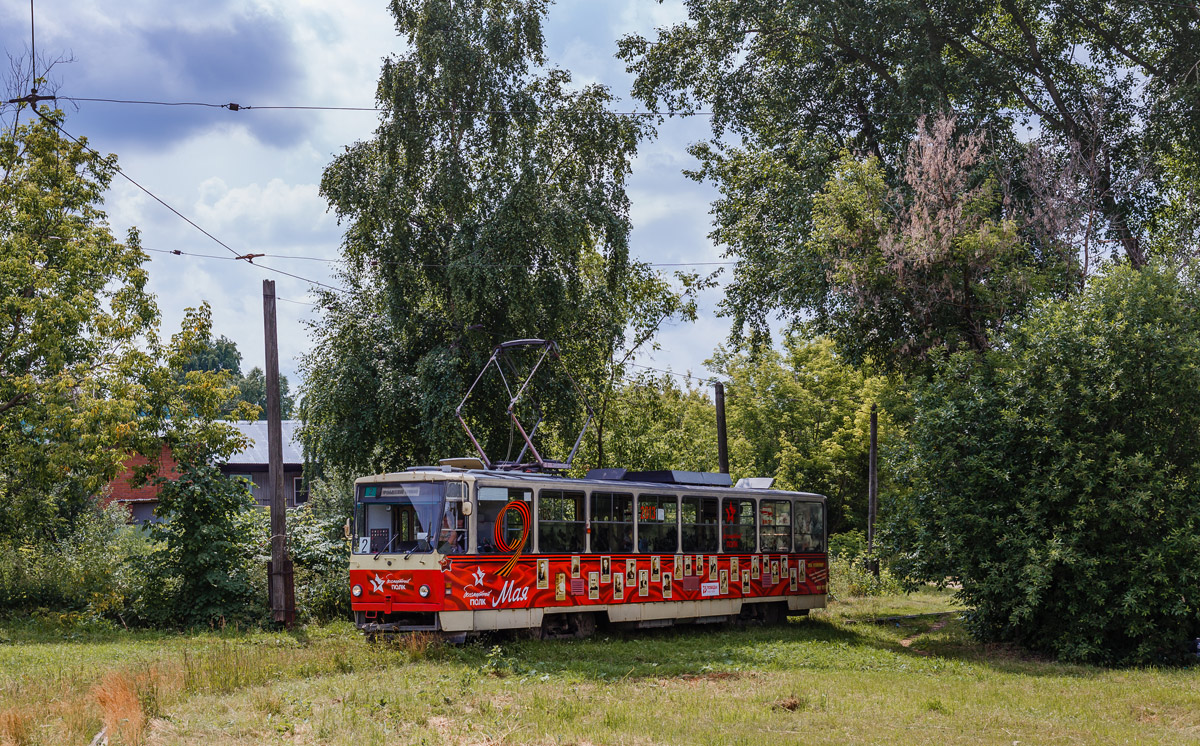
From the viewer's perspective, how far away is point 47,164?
2498cm

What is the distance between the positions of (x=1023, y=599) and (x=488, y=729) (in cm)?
1122

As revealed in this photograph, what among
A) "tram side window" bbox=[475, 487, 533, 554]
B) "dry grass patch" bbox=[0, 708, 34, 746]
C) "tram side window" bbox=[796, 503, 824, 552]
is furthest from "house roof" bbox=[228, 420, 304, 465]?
"dry grass patch" bbox=[0, 708, 34, 746]

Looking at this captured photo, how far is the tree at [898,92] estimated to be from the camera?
81.1 ft

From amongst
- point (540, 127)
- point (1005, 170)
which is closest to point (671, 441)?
point (540, 127)

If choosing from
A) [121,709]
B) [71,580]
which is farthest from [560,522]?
[71,580]

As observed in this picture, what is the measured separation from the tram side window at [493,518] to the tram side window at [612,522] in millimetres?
1936

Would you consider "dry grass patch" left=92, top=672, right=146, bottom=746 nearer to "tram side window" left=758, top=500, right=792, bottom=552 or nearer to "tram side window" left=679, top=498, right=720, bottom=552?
"tram side window" left=679, top=498, right=720, bottom=552

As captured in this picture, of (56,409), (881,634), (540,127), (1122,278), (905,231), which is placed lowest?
(881,634)

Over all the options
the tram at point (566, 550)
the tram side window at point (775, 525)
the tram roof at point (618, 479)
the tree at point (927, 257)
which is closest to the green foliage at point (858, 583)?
the tram at point (566, 550)

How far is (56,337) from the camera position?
71.1ft

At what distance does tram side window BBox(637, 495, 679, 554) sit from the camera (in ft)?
64.7

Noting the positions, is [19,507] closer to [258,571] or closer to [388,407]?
[258,571]

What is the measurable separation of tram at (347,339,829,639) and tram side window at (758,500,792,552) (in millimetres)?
34

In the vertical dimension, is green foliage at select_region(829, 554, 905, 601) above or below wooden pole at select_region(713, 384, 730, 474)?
below
